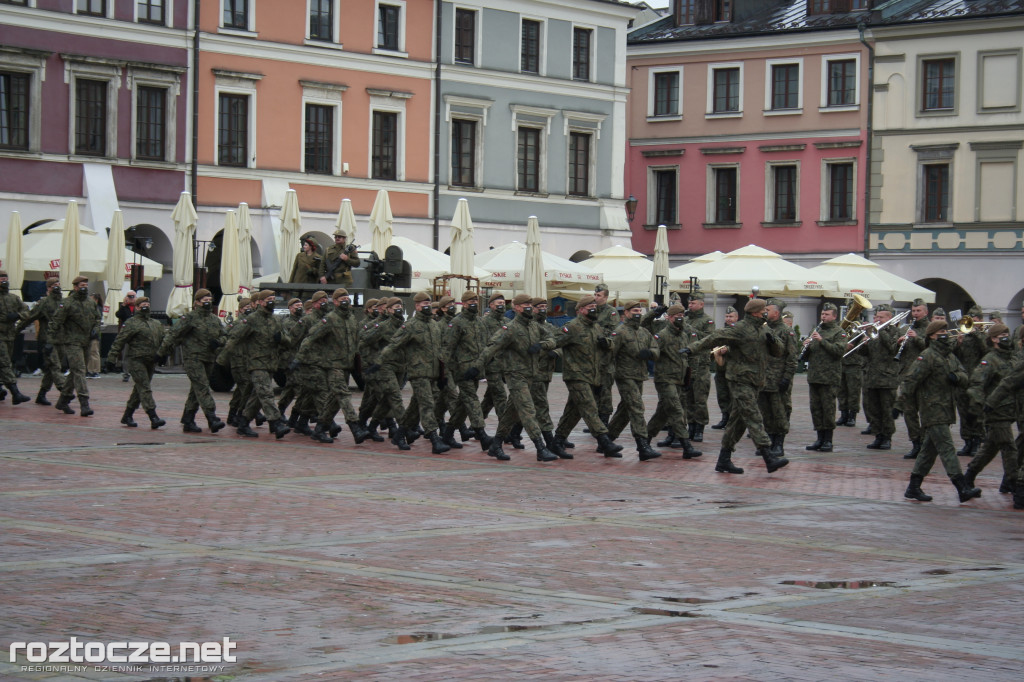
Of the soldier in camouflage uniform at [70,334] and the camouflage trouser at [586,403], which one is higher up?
the soldier in camouflage uniform at [70,334]

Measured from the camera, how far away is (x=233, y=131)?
39.8m

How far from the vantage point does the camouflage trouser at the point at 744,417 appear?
51.4 feet

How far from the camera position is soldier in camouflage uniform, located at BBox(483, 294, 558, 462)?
16953 millimetres

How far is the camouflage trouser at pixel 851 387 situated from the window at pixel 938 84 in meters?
27.2

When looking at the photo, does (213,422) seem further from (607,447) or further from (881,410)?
(881,410)

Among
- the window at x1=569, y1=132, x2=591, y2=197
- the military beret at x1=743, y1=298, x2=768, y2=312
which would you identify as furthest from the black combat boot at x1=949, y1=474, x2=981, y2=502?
the window at x1=569, y1=132, x2=591, y2=197

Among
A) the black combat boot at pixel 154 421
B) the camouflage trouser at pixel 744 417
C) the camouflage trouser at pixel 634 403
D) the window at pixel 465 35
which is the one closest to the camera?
the camouflage trouser at pixel 744 417

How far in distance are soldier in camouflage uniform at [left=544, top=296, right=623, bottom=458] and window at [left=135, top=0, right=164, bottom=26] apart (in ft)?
77.5

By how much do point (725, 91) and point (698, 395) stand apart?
33.0 metres

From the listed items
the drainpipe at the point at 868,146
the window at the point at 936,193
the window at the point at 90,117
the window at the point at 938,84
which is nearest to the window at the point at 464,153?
the window at the point at 90,117

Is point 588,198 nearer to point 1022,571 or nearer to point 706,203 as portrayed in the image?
point 706,203

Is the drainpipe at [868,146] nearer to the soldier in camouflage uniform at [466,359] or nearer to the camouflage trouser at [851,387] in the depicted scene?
the camouflage trouser at [851,387]

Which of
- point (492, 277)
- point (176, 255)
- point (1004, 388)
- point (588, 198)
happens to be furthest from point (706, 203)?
point (1004, 388)

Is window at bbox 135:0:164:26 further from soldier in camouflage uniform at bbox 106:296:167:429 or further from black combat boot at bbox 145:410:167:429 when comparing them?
black combat boot at bbox 145:410:167:429
